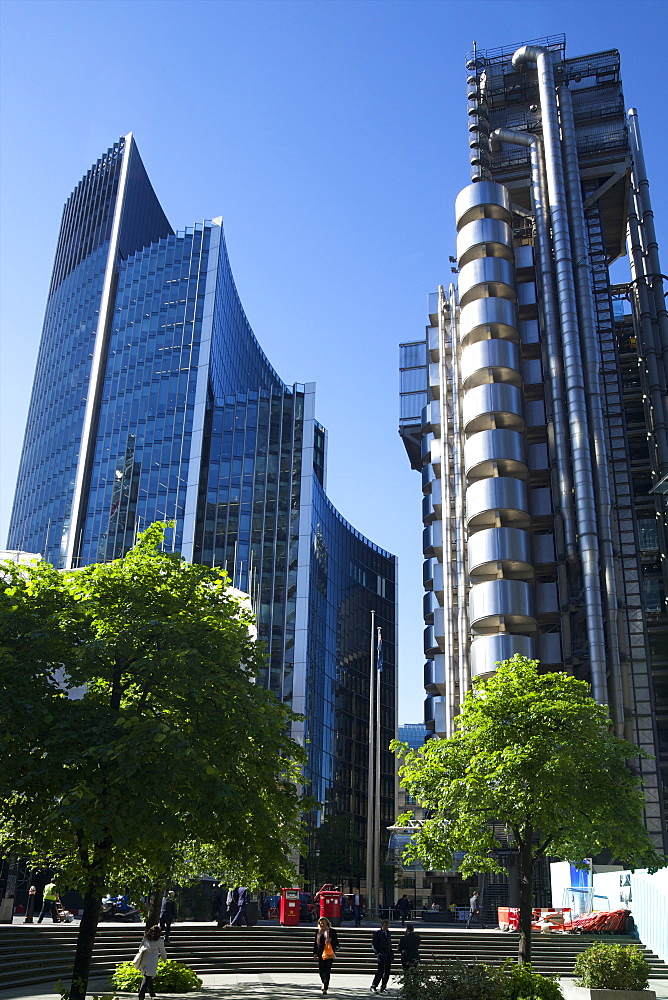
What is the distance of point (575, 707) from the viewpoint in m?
23.4

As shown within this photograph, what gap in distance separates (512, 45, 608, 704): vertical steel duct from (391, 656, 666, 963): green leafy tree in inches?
1095

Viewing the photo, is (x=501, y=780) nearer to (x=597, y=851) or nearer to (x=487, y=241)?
(x=597, y=851)

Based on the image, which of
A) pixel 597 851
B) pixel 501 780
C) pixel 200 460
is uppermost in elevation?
pixel 200 460

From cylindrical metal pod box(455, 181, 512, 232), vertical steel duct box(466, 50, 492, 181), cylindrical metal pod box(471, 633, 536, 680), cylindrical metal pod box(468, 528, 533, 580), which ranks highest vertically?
vertical steel duct box(466, 50, 492, 181)

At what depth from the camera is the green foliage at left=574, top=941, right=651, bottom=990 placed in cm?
1902

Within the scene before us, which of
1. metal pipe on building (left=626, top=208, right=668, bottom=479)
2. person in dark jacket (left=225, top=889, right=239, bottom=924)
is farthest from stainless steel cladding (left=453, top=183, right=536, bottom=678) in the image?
person in dark jacket (left=225, top=889, right=239, bottom=924)

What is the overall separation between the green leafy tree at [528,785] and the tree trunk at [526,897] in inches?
1.0

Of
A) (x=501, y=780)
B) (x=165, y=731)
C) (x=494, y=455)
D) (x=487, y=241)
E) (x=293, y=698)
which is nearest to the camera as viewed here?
(x=165, y=731)

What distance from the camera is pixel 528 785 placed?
2219 cm

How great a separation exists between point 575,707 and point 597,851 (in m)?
4.13

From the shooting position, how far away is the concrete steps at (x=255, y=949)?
24.9 m

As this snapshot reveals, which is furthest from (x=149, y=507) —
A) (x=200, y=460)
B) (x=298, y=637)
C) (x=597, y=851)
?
(x=597, y=851)

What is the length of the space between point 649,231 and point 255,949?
56520 mm

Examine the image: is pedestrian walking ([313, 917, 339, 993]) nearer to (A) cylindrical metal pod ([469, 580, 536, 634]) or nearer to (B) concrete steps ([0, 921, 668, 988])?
(B) concrete steps ([0, 921, 668, 988])
